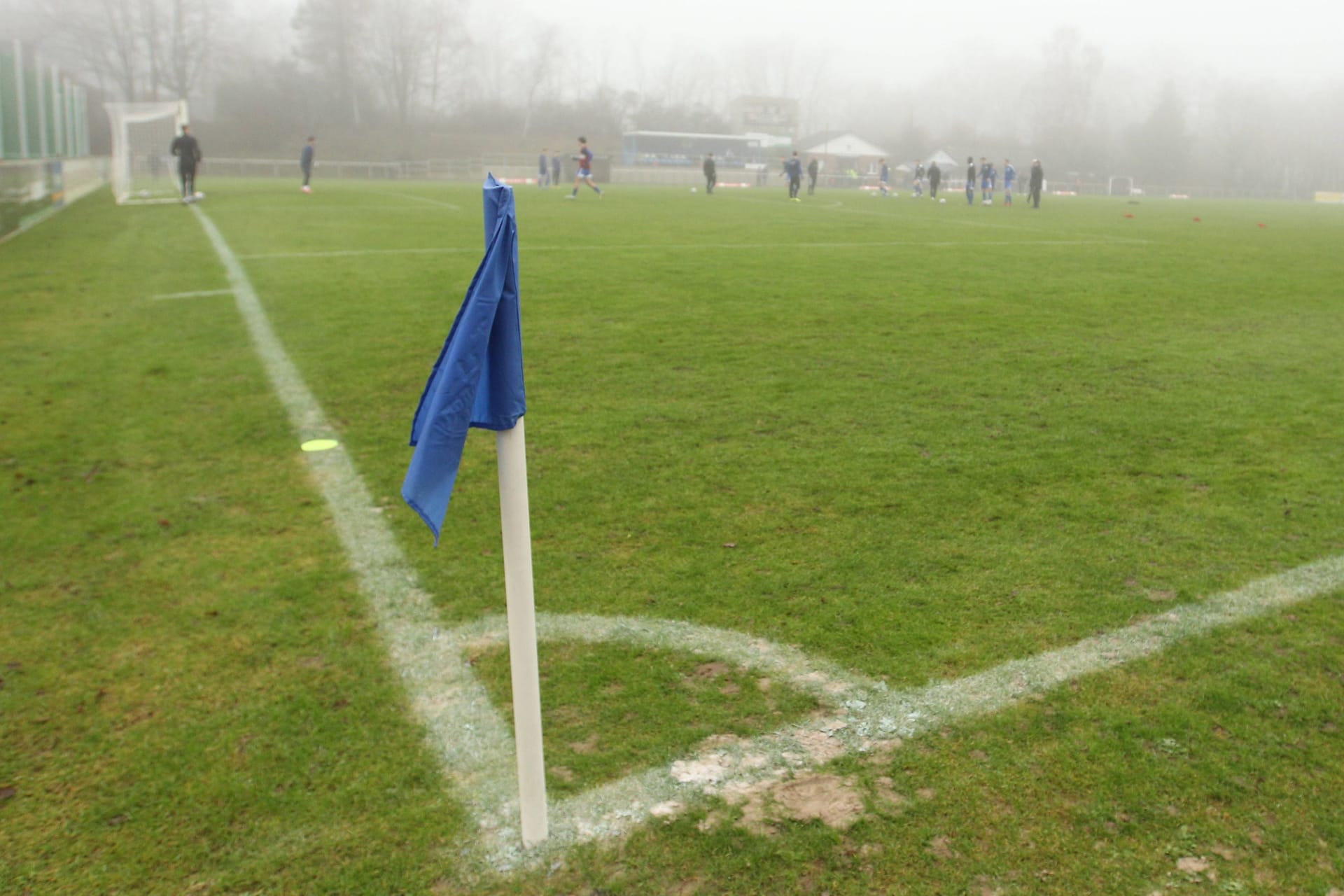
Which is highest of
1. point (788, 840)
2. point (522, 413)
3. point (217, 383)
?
point (522, 413)

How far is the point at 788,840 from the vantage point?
2.61 meters

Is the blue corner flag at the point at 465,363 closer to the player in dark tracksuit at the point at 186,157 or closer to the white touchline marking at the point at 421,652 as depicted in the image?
the white touchline marking at the point at 421,652

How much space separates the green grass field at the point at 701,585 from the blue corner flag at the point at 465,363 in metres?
1.00

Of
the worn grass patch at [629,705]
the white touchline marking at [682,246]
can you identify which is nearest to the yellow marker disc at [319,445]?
the worn grass patch at [629,705]

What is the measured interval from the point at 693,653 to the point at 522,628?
48.2 inches

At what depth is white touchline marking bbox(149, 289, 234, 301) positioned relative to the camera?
1102 centimetres

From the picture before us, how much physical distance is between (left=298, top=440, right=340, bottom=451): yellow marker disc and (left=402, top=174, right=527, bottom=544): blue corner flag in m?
3.87

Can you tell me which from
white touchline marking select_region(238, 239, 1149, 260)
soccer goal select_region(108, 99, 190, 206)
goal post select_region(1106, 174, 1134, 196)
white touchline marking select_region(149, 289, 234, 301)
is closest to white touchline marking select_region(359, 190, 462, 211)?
soccer goal select_region(108, 99, 190, 206)

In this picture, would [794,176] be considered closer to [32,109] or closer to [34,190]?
[32,109]

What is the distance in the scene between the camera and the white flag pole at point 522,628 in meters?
2.39

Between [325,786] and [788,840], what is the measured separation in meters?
1.27

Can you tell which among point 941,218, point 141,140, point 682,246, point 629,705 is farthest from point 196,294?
point 141,140

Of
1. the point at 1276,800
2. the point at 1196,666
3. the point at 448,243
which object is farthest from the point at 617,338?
the point at 448,243

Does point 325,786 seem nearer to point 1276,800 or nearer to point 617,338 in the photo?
point 1276,800
